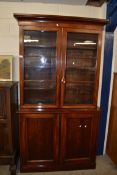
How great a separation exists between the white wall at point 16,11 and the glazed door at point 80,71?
0.52 metres

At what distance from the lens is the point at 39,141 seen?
224 cm

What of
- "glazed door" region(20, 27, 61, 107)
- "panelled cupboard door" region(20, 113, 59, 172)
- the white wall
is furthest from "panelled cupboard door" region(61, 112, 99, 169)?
the white wall

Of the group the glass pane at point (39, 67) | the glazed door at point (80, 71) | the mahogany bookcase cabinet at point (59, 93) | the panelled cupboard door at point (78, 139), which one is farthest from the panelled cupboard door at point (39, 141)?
the glazed door at point (80, 71)

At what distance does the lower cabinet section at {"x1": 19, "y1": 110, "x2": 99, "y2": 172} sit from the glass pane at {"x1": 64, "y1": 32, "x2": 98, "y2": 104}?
0.25 meters

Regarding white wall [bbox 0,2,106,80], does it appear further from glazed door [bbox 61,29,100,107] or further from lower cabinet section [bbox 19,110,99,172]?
lower cabinet section [bbox 19,110,99,172]

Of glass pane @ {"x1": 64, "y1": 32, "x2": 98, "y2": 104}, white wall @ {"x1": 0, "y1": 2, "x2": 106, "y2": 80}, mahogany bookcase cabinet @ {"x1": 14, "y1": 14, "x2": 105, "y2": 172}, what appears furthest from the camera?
white wall @ {"x1": 0, "y1": 2, "x2": 106, "y2": 80}

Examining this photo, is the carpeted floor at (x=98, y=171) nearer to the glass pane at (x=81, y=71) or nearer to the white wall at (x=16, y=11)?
the glass pane at (x=81, y=71)

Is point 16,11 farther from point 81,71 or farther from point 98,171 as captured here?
point 98,171

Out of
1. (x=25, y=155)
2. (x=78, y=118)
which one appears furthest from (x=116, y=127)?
(x=25, y=155)

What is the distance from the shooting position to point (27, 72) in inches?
87.3

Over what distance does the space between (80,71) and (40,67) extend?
58cm

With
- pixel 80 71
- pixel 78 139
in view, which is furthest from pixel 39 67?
pixel 78 139

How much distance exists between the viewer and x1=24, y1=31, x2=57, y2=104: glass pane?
2.15 metres

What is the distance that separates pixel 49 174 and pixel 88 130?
83 centimetres
